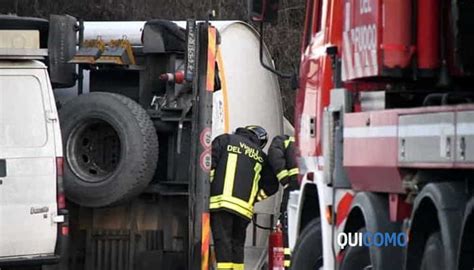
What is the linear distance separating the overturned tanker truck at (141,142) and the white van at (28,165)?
0.94 m

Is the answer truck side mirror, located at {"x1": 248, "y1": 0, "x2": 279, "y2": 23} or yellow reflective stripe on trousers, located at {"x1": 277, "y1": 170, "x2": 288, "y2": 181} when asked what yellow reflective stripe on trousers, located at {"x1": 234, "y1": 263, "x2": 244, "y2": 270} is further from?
truck side mirror, located at {"x1": 248, "y1": 0, "x2": 279, "y2": 23}

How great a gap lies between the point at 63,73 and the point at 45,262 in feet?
7.10

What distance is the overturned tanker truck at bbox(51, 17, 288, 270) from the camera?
11609mm

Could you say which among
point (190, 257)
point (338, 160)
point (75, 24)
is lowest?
point (190, 257)

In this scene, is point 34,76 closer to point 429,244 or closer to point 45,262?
point 45,262

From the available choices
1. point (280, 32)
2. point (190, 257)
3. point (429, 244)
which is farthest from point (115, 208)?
point (280, 32)

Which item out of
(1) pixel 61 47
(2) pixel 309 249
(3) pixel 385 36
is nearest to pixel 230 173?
(1) pixel 61 47

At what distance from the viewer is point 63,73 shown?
12.2 metres

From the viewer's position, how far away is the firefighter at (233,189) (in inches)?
481

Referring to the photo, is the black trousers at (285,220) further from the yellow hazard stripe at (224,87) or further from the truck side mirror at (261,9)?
the truck side mirror at (261,9)

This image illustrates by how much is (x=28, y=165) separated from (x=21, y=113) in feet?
1.37

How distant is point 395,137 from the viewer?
269 inches

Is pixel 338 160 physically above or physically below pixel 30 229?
above

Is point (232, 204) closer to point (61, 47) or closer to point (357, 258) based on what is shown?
point (61, 47)
